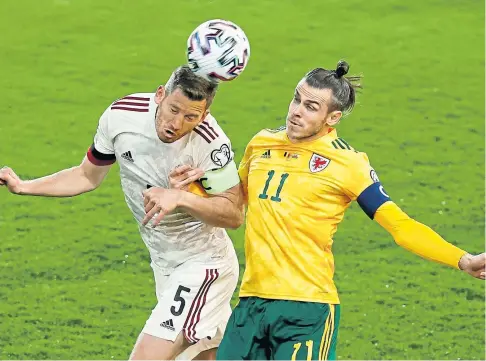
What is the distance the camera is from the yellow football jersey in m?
5.63

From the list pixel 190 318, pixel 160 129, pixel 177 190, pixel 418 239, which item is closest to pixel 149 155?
pixel 160 129

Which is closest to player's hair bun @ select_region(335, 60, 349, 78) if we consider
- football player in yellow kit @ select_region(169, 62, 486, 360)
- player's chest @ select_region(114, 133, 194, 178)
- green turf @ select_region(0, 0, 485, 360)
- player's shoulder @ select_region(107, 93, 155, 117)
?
football player in yellow kit @ select_region(169, 62, 486, 360)

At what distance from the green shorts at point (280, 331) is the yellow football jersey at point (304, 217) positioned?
0.15ft

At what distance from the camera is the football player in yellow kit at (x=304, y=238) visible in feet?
18.4

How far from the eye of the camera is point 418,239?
557 centimetres

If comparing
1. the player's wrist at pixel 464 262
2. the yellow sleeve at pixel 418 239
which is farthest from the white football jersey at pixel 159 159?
the player's wrist at pixel 464 262

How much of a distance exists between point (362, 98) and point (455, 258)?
5.80 metres

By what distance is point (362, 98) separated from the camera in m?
11.2

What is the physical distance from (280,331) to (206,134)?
97 centimetres

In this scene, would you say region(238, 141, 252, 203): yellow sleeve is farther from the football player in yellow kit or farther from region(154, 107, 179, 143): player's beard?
region(154, 107, 179, 143): player's beard

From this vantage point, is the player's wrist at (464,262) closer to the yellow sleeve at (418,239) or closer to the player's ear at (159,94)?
the yellow sleeve at (418,239)

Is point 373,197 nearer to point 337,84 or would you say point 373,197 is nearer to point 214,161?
point 337,84

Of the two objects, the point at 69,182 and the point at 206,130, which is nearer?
the point at 206,130

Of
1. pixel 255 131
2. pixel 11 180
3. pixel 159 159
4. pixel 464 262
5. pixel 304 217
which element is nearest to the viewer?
pixel 464 262
